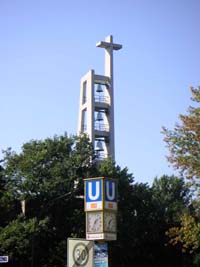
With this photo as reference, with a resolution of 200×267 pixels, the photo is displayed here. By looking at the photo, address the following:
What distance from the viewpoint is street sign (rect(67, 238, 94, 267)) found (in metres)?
13.6

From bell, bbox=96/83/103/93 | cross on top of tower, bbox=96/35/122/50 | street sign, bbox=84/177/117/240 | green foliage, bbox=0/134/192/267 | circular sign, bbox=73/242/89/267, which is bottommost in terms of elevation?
circular sign, bbox=73/242/89/267

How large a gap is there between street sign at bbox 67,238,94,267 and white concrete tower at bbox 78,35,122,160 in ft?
126

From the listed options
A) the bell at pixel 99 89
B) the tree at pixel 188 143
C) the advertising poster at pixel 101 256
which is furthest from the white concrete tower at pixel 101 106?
the advertising poster at pixel 101 256

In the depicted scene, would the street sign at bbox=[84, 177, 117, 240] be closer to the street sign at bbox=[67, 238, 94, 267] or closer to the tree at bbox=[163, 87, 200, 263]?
the street sign at bbox=[67, 238, 94, 267]

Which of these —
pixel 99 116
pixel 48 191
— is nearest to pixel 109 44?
pixel 99 116

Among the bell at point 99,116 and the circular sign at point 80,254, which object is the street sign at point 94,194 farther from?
the bell at point 99,116

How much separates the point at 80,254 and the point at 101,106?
135 ft

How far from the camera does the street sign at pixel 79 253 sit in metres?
13.6

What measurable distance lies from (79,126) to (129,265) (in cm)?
1441

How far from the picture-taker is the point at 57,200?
44.0 meters

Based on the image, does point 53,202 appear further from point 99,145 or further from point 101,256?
point 101,256

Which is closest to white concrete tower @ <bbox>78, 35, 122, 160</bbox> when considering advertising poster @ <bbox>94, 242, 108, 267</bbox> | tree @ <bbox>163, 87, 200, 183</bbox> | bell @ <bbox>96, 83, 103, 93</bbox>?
bell @ <bbox>96, 83, 103, 93</bbox>

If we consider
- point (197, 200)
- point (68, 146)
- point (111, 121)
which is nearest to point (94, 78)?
point (111, 121)

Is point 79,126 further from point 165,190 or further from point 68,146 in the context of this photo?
point 165,190
